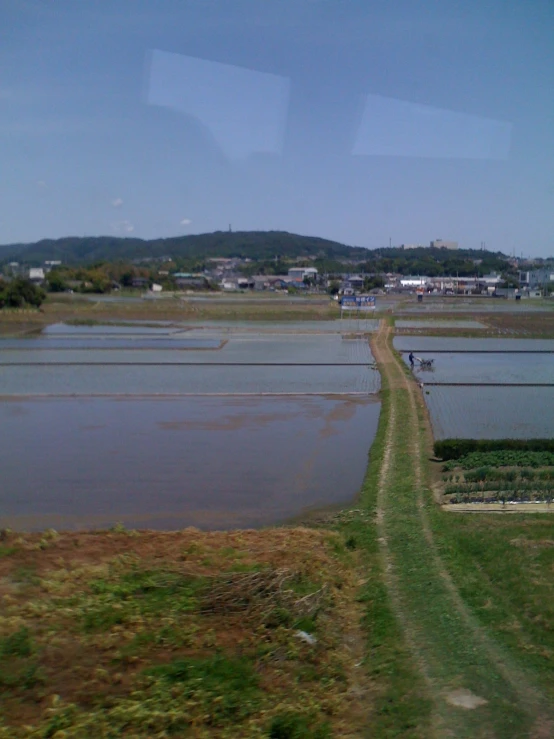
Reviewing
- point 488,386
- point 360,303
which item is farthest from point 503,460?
point 360,303

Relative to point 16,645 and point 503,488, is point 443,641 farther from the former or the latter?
point 503,488

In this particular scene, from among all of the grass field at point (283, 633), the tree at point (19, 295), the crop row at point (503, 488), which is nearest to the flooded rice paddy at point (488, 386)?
the crop row at point (503, 488)

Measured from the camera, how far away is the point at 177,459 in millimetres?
9500

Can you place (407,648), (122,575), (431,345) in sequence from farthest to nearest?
1. (431,345)
2. (122,575)
3. (407,648)

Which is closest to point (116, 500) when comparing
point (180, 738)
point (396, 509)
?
point (396, 509)

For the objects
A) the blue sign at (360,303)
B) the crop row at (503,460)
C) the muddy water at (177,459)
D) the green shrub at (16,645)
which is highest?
the blue sign at (360,303)

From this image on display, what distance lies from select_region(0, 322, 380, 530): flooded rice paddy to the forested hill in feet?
314

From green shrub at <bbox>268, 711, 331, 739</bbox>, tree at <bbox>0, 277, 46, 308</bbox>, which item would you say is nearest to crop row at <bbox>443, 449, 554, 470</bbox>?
green shrub at <bbox>268, 711, 331, 739</bbox>

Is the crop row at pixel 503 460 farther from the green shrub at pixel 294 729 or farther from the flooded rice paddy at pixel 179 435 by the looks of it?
the green shrub at pixel 294 729

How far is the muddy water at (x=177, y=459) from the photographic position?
7426mm

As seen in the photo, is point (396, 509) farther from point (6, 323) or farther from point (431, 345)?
point (6, 323)

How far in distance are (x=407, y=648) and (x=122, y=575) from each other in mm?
1960

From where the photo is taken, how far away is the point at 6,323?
31172mm

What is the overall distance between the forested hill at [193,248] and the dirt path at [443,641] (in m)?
108
